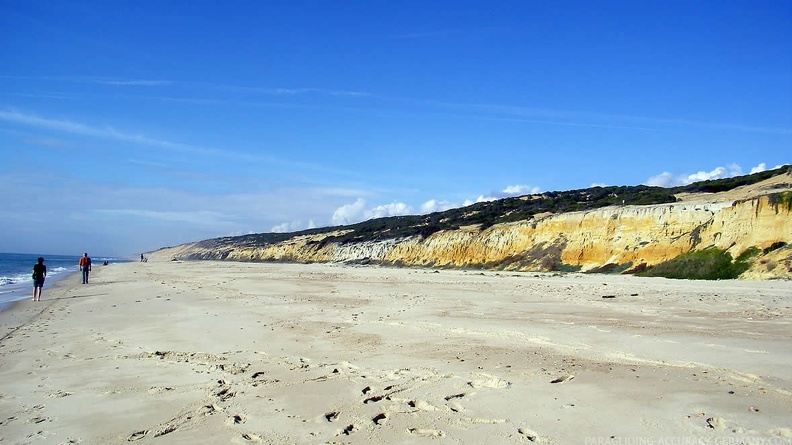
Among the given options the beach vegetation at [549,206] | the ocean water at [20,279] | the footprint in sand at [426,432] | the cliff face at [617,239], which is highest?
the beach vegetation at [549,206]

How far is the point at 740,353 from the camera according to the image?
7121 mm

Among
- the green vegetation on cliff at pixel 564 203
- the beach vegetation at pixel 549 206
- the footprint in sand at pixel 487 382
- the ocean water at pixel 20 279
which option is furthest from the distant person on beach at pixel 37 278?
the green vegetation on cliff at pixel 564 203

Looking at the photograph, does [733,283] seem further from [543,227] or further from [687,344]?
[543,227]

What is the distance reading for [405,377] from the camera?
6.23 metres

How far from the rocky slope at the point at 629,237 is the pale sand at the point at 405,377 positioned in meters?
12.1

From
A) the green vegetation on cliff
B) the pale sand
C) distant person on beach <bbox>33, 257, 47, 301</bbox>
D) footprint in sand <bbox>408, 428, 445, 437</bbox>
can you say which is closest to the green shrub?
the green vegetation on cliff

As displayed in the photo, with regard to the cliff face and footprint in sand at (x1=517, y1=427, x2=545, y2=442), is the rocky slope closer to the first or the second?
the cliff face

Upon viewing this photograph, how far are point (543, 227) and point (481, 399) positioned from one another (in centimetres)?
3216

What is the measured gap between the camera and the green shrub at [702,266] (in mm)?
21688

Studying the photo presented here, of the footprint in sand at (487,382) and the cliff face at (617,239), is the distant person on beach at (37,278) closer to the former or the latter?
the footprint in sand at (487,382)

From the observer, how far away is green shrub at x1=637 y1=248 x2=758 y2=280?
71.2 feet

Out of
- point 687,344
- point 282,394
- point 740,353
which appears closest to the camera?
point 282,394

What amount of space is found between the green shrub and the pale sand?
10.2 m

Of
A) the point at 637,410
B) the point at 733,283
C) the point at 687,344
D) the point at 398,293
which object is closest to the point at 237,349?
the point at 637,410
